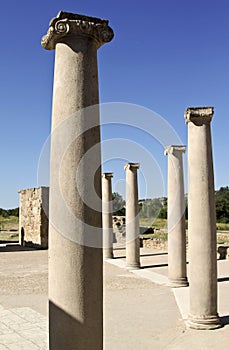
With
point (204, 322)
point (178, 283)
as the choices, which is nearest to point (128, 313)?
point (204, 322)

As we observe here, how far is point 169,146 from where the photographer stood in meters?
14.0

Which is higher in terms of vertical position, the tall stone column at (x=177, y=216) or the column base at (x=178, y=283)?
the tall stone column at (x=177, y=216)

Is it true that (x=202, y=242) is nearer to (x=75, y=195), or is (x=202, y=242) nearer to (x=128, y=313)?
(x=128, y=313)

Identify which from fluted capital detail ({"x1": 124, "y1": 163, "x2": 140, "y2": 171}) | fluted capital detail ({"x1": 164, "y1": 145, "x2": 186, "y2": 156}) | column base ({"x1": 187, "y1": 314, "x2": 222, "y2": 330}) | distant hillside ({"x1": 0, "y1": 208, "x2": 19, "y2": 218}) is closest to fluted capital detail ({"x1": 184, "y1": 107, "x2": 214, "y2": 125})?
column base ({"x1": 187, "y1": 314, "x2": 222, "y2": 330})

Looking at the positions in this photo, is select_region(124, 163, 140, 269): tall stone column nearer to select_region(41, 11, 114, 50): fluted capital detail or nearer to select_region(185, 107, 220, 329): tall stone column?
select_region(185, 107, 220, 329): tall stone column

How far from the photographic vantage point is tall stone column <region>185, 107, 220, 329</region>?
8.70m

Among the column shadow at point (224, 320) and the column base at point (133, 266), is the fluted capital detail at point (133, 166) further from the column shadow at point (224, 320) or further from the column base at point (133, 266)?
the column shadow at point (224, 320)

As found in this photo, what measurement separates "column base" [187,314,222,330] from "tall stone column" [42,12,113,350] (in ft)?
16.4

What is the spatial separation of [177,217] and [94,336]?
1019cm

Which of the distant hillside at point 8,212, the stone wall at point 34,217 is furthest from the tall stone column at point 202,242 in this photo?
the distant hillside at point 8,212

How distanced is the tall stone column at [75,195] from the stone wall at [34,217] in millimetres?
26266

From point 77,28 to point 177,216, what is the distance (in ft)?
34.2

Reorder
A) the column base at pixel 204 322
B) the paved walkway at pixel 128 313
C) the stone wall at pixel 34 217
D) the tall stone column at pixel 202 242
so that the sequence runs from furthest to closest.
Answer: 1. the stone wall at pixel 34 217
2. the tall stone column at pixel 202 242
3. the column base at pixel 204 322
4. the paved walkway at pixel 128 313

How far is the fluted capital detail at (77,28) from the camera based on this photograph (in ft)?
13.9
